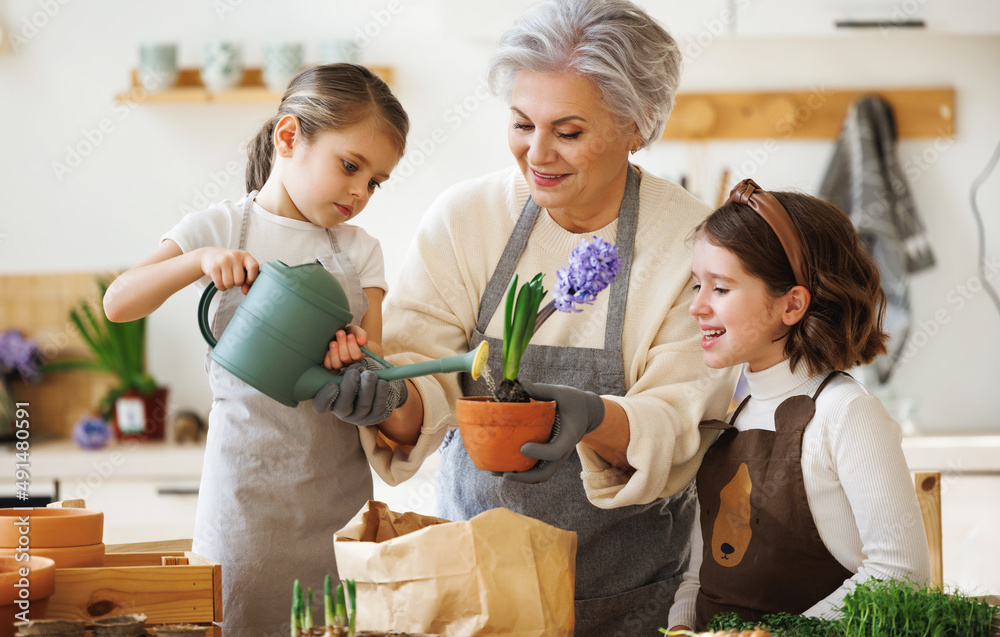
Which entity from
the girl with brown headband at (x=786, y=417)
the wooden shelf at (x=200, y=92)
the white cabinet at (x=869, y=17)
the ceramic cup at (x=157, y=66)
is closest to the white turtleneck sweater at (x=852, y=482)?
the girl with brown headband at (x=786, y=417)

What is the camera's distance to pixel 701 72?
133 inches

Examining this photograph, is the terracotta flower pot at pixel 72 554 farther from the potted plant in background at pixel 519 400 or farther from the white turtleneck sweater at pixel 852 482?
the white turtleneck sweater at pixel 852 482

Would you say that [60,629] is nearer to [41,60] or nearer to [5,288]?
[5,288]

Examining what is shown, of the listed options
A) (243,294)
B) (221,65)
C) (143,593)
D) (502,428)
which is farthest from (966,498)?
(221,65)

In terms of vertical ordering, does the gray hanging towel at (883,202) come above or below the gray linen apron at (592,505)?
above

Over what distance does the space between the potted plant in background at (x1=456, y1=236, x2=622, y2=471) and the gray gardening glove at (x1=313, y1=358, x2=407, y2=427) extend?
5.0 inches

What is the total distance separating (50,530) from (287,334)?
1.03ft

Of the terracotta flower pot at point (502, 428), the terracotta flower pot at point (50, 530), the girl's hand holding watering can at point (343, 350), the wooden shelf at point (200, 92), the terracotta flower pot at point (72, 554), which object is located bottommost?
the terracotta flower pot at point (72, 554)

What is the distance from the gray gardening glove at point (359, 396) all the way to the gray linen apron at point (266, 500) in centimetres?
16

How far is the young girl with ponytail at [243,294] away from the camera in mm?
1159

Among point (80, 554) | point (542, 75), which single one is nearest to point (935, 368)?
point (542, 75)

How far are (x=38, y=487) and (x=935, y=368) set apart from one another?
10.9 ft

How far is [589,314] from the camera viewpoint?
1.33m

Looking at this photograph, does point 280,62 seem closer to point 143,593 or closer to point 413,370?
point 413,370
